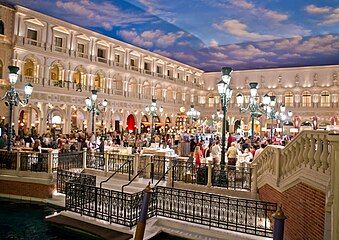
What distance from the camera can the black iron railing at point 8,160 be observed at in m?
13.0

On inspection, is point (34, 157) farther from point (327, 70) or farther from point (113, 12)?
point (327, 70)

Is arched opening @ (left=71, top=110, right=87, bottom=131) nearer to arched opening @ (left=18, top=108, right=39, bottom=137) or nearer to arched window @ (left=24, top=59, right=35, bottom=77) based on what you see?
arched opening @ (left=18, top=108, right=39, bottom=137)

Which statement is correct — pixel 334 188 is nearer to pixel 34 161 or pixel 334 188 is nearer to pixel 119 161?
pixel 119 161

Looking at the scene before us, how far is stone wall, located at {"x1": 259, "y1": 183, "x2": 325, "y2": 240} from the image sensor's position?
546 centimetres

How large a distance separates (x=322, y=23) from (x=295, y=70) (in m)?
9.83

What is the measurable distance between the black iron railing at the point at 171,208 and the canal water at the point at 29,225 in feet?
2.35

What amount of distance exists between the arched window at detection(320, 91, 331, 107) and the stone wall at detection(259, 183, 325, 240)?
4710 cm

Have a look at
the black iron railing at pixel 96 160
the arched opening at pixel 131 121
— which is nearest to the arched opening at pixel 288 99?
the arched opening at pixel 131 121

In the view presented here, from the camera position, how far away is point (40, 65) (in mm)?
28000

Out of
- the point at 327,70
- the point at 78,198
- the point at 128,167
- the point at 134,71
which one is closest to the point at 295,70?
the point at 327,70

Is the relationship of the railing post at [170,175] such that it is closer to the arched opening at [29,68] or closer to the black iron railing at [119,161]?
the black iron railing at [119,161]

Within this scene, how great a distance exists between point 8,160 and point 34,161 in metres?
1.20

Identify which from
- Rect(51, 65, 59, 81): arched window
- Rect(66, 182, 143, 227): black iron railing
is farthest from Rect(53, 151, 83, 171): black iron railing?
Rect(51, 65, 59, 81): arched window

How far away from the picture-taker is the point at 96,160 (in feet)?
47.5
